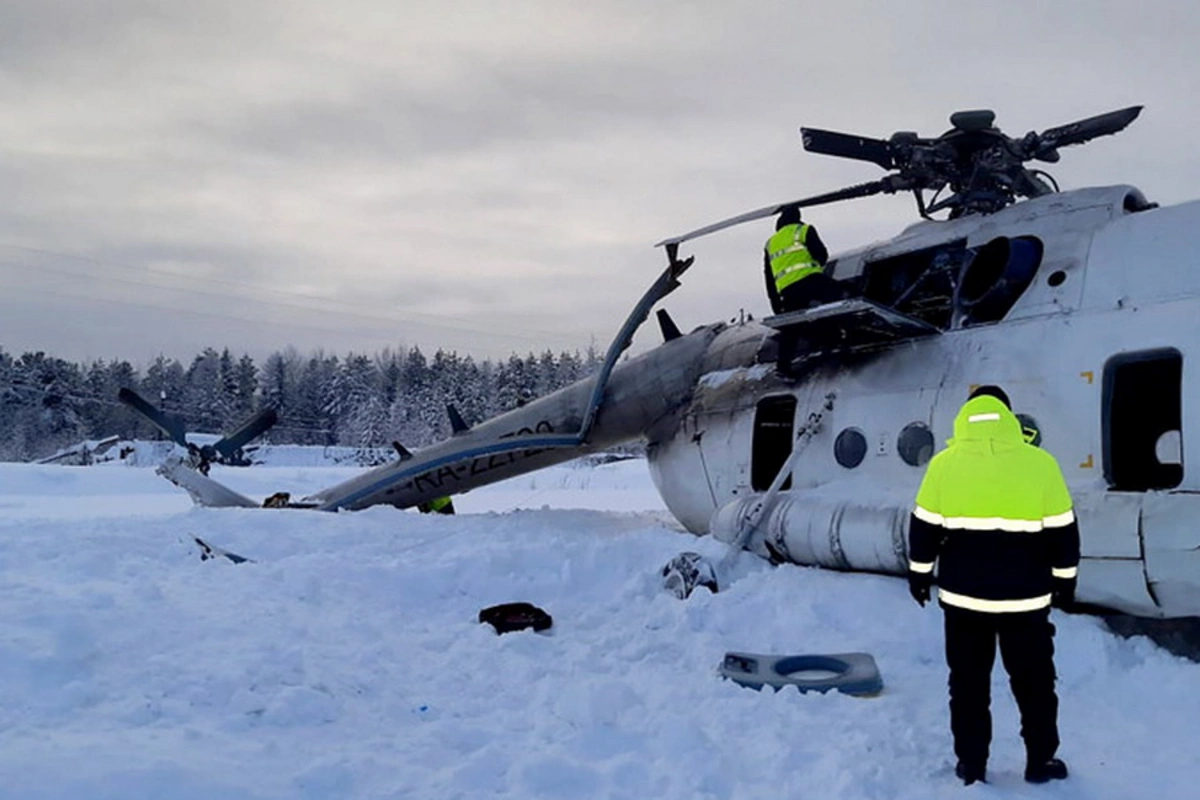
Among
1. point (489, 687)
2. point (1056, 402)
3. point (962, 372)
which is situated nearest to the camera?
point (489, 687)

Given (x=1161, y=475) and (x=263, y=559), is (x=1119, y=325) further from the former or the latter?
(x=263, y=559)

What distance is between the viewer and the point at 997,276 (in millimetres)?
7664

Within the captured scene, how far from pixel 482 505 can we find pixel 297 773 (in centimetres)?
2031

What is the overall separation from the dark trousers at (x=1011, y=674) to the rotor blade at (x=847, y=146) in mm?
5556

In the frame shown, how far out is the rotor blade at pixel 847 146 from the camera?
8.37 metres

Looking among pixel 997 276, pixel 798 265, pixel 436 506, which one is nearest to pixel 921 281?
pixel 997 276

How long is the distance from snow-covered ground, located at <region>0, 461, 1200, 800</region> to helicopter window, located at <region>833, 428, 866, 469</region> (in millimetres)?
1236

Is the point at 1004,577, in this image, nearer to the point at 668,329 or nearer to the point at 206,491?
the point at 668,329

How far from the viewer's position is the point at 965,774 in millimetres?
3852

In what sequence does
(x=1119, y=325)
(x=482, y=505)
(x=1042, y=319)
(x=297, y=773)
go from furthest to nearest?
(x=482, y=505)
(x=1042, y=319)
(x=1119, y=325)
(x=297, y=773)

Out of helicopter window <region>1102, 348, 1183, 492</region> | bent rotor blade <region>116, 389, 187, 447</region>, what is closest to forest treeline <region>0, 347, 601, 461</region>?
bent rotor blade <region>116, 389, 187, 447</region>

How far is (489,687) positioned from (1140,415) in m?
5.76

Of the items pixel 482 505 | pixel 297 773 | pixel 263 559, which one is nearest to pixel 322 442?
pixel 482 505

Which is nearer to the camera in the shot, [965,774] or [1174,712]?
[965,774]
